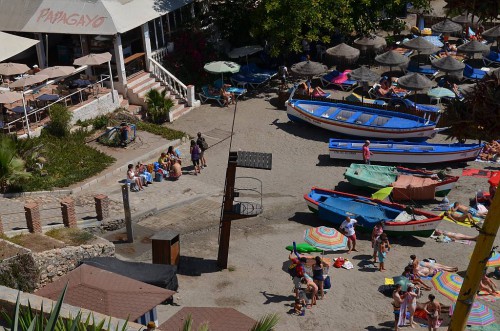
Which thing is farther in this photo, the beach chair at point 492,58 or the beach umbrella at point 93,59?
the beach chair at point 492,58

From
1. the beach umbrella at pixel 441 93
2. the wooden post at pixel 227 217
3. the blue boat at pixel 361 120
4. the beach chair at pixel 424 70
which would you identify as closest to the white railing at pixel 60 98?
the blue boat at pixel 361 120

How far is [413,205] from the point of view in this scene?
89.6ft

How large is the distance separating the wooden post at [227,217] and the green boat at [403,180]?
7301 mm

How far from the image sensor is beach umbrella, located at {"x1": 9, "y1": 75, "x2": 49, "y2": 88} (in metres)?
29.4

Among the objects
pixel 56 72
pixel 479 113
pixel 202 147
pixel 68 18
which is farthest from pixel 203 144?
pixel 479 113

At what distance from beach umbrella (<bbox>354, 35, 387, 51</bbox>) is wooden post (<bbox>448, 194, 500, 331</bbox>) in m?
A: 30.0

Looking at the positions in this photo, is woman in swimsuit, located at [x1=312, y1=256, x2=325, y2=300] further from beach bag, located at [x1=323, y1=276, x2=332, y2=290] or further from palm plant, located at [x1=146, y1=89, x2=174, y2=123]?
palm plant, located at [x1=146, y1=89, x2=174, y2=123]

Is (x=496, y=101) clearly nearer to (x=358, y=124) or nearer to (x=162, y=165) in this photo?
(x=162, y=165)

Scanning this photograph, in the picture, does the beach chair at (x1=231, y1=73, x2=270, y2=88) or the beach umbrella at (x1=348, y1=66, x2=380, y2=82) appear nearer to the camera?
the beach umbrella at (x1=348, y1=66, x2=380, y2=82)

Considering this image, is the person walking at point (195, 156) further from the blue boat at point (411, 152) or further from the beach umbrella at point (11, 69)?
the beach umbrella at point (11, 69)

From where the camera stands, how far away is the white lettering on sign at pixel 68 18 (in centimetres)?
3341

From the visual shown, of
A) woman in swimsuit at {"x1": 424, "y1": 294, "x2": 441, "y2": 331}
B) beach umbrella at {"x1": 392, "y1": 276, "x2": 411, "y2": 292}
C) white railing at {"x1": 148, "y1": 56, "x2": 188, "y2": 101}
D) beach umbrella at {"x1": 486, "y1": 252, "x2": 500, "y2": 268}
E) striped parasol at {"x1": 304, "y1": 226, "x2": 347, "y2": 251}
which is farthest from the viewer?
white railing at {"x1": 148, "y1": 56, "x2": 188, "y2": 101}

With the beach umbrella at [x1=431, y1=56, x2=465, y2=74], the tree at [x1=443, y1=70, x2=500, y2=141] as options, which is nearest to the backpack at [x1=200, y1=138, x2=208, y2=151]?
the beach umbrella at [x1=431, y1=56, x2=465, y2=74]

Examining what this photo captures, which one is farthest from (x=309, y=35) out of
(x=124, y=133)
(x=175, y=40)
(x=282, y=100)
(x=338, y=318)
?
(x=338, y=318)
